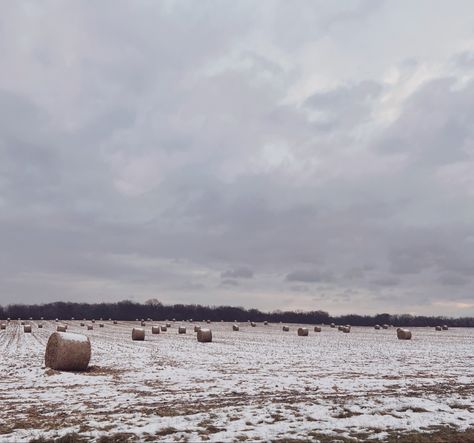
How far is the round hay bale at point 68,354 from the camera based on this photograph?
1911cm

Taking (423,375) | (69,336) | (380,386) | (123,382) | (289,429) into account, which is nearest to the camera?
(289,429)

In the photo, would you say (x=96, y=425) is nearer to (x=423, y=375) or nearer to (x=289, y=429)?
(x=289, y=429)

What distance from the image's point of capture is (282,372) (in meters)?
18.2

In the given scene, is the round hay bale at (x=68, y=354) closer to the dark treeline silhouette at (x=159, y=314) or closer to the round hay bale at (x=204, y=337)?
the round hay bale at (x=204, y=337)

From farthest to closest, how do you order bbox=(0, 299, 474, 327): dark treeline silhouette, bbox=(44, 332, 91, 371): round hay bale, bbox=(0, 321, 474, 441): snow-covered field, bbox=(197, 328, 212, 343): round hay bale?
bbox=(0, 299, 474, 327): dark treeline silhouette → bbox=(197, 328, 212, 343): round hay bale → bbox=(44, 332, 91, 371): round hay bale → bbox=(0, 321, 474, 441): snow-covered field

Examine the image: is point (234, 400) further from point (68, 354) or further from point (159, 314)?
point (159, 314)

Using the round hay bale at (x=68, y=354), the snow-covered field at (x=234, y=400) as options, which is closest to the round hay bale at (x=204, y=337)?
the snow-covered field at (x=234, y=400)

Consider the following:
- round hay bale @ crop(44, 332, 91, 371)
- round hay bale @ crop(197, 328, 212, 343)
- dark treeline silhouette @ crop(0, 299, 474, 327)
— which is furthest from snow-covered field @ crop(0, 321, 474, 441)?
dark treeline silhouette @ crop(0, 299, 474, 327)

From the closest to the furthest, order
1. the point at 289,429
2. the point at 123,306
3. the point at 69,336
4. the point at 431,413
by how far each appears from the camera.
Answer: the point at 289,429
the point at 431,413
the point at 69,336
the point at 123,306

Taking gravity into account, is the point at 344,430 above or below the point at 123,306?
below

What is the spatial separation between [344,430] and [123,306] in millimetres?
175228

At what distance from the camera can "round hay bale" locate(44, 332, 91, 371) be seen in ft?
62.7

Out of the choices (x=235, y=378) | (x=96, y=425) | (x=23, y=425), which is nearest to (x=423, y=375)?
(x=235, y=378)

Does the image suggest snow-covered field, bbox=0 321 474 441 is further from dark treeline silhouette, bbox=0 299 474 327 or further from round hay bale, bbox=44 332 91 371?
dark treeline silhouette, bbox=0 299 474 327
